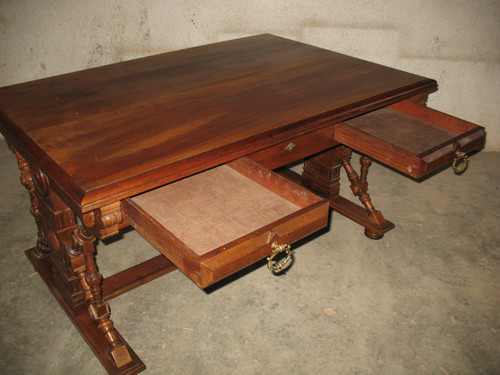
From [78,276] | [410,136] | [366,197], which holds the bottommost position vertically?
[366,197]

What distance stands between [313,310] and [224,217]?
0.82 metres

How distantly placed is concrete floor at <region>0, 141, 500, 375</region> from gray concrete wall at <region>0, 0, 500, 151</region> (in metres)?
1.23

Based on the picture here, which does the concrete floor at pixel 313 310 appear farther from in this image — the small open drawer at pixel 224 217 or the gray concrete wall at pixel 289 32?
the gray concrete wall at pixel 289 32

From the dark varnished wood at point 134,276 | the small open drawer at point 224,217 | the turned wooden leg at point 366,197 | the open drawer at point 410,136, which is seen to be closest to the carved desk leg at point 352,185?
the turned wooden leg at point 366,197

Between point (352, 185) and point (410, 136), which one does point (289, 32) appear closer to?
point (352, 185)

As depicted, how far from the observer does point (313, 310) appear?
8.11ft

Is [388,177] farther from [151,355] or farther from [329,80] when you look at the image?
[151,355]

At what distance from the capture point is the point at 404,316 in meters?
2.44

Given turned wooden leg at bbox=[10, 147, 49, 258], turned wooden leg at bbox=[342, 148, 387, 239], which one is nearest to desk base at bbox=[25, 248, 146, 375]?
turned wooden leg at bbox=[10, 147, 49, 258]

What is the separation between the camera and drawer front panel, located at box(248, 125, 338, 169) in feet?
6.66

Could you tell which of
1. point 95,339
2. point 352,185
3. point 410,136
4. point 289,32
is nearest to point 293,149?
point 410,136

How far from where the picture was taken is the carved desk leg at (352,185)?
9.82ft

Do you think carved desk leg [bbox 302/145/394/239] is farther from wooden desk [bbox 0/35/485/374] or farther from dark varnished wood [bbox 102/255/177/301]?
dark varnished wood [bbox 102/255/177/301]

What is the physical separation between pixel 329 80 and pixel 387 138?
418mm
